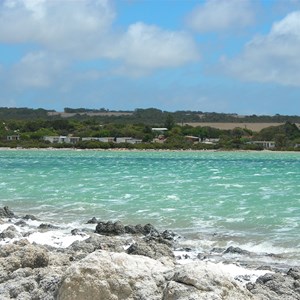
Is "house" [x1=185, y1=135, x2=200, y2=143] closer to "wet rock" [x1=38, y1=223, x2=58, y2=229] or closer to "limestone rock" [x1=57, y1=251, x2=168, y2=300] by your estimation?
"wet rock" [x1=38, y1=223, x2=58, y2=229]

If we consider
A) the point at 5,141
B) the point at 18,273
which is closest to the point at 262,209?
the point at 18,273

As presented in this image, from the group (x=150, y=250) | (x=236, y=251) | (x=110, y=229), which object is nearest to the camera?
(x=150, y=250)

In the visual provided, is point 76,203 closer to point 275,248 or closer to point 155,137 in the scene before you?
point 275,248

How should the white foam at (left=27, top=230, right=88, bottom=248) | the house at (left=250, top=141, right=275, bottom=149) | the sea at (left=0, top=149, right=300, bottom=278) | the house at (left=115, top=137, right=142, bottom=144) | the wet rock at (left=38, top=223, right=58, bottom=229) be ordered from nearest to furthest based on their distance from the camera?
the white foam at (left=27, top=230, right=88, bottom=248)
the sea at (left=0, top=149, right=300, bottom=278)
the wet rock at (left=38, top=223, right=58, bottom=229)
the house at (left=250, top=141, right=275, bottom=149)
the house at (left=115, top=137, right=142, bottom=144)

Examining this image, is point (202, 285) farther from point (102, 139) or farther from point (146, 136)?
point (146, 136)

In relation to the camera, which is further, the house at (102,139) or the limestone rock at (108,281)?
the house at (102,139)

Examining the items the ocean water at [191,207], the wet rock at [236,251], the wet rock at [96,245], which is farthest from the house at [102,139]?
the wet rock at [96,245]

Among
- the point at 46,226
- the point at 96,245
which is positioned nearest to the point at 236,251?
the point at 96,245

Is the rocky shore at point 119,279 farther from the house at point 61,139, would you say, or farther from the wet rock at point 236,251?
the house at point 61,139

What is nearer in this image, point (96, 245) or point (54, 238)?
point (96, 245)

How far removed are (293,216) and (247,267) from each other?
295 inches

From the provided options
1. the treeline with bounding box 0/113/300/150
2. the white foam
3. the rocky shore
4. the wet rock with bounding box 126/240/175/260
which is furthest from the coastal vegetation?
the rocky shore

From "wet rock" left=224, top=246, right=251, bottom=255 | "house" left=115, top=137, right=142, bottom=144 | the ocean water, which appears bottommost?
"house" left=115, top=137, right=142, bottom=144

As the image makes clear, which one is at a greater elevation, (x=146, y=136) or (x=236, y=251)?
(x=146, y=136)
